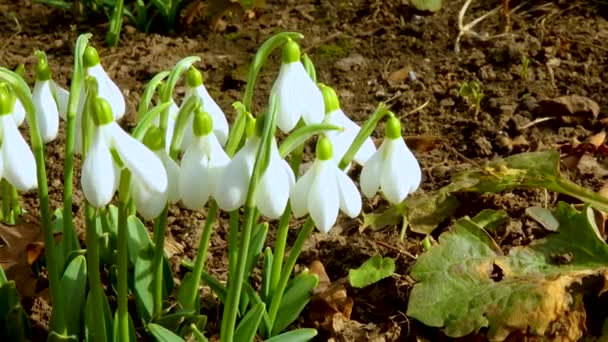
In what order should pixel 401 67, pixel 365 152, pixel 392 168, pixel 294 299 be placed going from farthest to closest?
pixel 401 67
pixel 294 299
pixel 365 152
pixel 392 168

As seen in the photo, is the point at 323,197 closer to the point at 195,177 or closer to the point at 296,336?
the point at 195,177

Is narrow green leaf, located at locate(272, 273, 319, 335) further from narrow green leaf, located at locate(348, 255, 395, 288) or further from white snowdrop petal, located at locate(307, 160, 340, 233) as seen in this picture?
white snowdrop petal, located at locate(307, 160, 340, 233)

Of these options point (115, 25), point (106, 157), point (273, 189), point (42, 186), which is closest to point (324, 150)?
point (273, 189)

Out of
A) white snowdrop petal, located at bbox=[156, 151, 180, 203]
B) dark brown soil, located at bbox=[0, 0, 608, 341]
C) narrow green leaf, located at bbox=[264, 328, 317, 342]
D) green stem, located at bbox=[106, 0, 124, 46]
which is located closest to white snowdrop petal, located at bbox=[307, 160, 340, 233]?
white snowdrop petal, located at bbox=[156, 151, 180, 203]

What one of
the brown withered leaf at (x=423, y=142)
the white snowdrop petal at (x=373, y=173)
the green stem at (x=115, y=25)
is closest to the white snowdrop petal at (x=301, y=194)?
the white snowdrop petal at (x=373, y=173)

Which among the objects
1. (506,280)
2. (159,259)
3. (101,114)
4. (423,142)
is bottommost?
(423,142)

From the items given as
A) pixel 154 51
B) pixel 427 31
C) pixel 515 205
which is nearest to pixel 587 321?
pixel 515 205

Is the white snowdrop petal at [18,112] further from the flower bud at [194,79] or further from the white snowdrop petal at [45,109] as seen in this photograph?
the flower bud at [194,79]

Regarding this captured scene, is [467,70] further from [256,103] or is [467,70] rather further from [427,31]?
[256,103]
